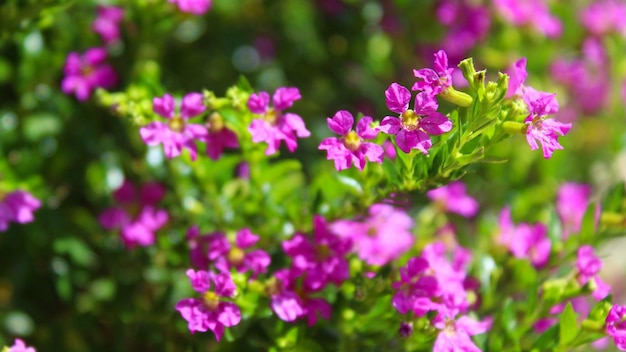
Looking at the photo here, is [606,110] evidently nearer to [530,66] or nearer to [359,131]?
[530,66]

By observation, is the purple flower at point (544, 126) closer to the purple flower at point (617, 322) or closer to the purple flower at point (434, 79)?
the purple flower at point (434, 79)

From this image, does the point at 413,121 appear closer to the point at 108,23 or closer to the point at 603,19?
the point at 108,23

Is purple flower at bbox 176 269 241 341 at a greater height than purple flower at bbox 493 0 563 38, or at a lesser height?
lesser

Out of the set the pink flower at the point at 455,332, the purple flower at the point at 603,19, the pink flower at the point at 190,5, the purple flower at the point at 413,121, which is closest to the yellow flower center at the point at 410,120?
the purple flower at the point at 413,121

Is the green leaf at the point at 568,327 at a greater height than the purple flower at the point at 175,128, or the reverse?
the purple flower at the point at 175,128

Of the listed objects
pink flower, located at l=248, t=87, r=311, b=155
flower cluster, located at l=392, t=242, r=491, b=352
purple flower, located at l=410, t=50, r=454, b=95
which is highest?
pink flower, located at l=248, t=87, r=311, b=155

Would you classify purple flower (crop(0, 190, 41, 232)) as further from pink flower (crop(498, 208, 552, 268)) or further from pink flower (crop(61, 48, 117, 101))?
pink flower (crop(498, 208, 552, 268))

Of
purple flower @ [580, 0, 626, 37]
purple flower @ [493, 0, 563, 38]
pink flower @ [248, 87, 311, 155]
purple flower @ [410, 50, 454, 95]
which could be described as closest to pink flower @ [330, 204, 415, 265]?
pink flower @ [248, 87, 311, 155]
